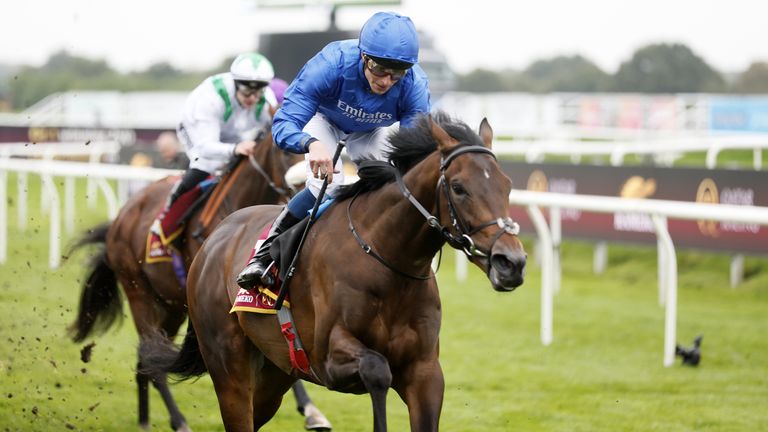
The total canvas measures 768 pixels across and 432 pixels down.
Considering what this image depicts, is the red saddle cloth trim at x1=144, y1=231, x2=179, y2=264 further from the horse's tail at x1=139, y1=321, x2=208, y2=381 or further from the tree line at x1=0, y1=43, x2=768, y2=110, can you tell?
the tree line at x1=0, y1=43, x2=768, y2=110

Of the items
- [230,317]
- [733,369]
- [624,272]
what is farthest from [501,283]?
[624,272]

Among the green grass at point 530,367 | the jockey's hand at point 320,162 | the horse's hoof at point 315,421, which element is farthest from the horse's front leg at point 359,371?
the green grass at point 530,367

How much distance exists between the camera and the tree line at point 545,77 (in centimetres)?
2125

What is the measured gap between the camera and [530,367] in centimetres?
652

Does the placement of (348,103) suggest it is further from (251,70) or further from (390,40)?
(251,70)

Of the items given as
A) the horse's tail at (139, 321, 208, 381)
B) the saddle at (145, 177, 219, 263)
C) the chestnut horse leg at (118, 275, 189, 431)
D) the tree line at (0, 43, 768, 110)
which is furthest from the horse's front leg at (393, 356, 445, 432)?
the tree line at (0, 43, 768, 110)

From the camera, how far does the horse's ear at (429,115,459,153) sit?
10.8 ft

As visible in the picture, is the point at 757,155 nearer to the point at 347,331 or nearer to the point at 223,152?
the point at 223,152

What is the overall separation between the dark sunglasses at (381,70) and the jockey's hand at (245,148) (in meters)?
2.18

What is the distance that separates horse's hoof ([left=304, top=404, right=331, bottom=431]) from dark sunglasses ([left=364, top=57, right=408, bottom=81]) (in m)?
2.15

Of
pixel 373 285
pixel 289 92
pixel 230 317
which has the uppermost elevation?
pixel 289 92

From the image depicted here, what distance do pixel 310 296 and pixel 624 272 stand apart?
23.2ft

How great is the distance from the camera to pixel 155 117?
2466 centimetres

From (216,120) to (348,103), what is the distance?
2.27 meters
